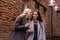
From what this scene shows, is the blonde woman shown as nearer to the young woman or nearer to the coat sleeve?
the coat sleeve

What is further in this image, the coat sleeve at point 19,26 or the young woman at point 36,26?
the young woman at point 36,26

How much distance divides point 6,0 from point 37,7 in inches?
230

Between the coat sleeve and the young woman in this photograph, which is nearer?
the coat sleeve

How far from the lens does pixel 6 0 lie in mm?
9477

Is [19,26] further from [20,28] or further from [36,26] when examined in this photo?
[36,26]

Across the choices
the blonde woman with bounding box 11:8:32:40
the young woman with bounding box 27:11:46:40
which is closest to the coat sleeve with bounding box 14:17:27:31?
the blonde woman with bounding box 11:8:32:40

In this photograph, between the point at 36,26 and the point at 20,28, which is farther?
the point at 36,26

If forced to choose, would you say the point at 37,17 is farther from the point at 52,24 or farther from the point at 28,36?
the point at 52,24

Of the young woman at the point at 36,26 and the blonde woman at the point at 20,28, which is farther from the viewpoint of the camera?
the young woman at the point at 36,26

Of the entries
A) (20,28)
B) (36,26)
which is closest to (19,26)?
(20,28)

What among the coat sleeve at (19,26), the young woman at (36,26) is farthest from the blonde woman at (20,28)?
the young woman at (36,26)

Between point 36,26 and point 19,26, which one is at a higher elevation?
point 19,26

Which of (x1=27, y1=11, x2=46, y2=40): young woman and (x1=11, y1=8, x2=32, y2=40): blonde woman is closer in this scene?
(x1=11, y1=8, x2=32, y2=40): blonde woman

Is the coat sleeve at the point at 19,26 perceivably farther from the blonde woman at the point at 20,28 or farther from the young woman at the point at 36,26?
the young woman at the point at 36,26
